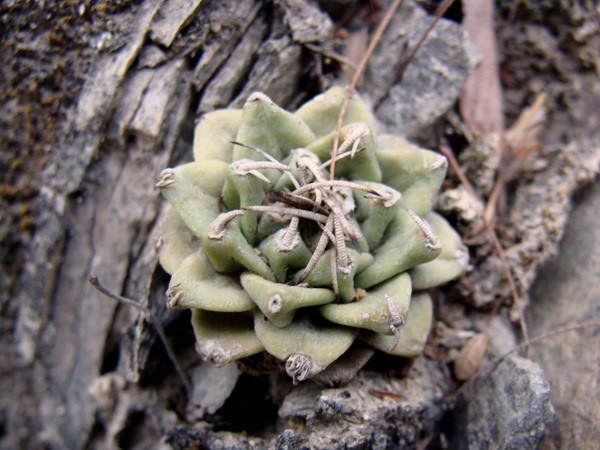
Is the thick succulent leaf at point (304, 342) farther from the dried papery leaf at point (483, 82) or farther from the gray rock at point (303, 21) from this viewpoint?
the dried papery leaf at point (483, 82)

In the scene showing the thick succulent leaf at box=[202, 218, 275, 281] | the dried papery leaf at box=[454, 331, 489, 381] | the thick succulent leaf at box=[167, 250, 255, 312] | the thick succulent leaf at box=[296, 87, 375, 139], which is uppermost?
the thick succulent leaf at box=[296, 87, 375, 139]

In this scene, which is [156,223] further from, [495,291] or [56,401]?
[495,291]

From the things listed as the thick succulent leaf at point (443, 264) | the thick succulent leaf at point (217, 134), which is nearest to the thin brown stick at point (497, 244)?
the thick succulent leaf at point (443, 264)

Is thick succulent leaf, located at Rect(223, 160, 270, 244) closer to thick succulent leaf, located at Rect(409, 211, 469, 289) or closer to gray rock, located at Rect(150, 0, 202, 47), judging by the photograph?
thick succulent leaf, located at Rect(409, 211, 469, 289)

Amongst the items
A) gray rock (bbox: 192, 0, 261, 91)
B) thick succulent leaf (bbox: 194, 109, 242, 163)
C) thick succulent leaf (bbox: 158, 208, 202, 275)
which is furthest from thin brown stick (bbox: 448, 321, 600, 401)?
gray rock (bbox: 192, 0, 261, 91)

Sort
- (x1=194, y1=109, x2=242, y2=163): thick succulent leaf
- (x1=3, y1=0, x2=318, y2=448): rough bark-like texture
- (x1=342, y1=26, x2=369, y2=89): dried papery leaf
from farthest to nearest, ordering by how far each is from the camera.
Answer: (x1=342, y1=26, x2=369, y2=89): dried papery leaf
(x1=3, y1=0, x2=318, y2=448): rough bark-like texture
(x1=194, y1=109, x2=242, y2=163): thick succulent leaf

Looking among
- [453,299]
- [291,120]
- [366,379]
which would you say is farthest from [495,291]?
[291,120]
